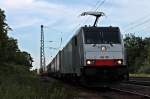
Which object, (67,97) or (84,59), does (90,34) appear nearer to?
(84,59)

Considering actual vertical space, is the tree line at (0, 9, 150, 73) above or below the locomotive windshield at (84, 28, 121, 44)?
above

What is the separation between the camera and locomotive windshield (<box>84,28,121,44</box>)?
24781mm

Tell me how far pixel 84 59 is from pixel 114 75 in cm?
165

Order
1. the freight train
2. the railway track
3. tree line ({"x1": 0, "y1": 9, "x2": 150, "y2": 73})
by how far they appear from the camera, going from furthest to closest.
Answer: tree line ({"x1": 0, "y1": 9, "x2": 150, "y2": 73})
the freight train
the railway track

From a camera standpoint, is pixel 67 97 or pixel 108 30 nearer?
pixel 67 97

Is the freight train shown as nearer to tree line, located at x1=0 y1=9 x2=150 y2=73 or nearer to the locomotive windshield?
the locomotive windshield

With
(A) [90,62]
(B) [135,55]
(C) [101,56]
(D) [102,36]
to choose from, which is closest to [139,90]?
(C) [101,56]

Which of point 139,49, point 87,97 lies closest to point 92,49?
point 87,97

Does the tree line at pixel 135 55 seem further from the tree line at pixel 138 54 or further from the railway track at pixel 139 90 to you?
the railway track at pixel 139 90

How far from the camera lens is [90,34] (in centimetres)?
2508

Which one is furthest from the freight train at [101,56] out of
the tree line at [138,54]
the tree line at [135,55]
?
the tree line at [138,54]

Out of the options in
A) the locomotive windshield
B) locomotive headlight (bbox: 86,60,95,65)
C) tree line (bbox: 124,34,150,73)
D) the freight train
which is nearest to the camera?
the freight train

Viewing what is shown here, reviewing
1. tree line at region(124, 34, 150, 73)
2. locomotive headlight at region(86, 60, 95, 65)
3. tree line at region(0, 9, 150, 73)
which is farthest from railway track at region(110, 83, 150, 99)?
tree line at region(124, 34, 150, 73)

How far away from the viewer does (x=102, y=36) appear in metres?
25.0
